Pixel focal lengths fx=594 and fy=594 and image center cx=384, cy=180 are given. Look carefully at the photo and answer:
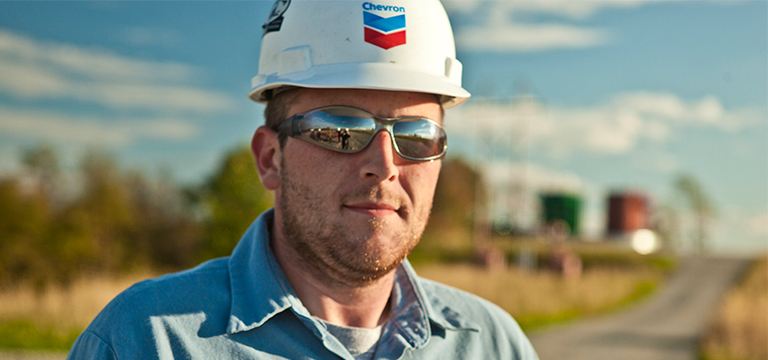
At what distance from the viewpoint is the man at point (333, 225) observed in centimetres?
211

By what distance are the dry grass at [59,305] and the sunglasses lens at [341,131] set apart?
12546 mm

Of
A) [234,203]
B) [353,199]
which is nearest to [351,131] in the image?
[353,199]

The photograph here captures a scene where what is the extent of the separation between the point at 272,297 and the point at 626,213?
42.5m

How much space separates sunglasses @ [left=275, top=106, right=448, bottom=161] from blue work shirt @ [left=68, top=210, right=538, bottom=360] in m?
0.49

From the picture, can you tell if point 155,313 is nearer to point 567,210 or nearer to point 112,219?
point 112,219

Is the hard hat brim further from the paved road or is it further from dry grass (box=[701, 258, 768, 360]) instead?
dry grass (box=[701, 258, 768, 360])

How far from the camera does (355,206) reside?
226 centimetres

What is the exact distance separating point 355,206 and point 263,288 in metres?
0.46

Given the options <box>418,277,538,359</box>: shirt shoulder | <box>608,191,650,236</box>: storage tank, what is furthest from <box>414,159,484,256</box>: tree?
<box>418,277,538,359</box>: shirt shoulder

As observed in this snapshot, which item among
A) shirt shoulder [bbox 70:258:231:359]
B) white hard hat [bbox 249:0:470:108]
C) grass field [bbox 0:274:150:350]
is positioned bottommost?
grass field [bbox 0:274:150:350]

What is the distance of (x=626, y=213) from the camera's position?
1615 inches

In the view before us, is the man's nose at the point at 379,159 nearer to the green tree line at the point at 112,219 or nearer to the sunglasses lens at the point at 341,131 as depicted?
the sunglasses lens at the point at 341,131

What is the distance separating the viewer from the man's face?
7.42ft

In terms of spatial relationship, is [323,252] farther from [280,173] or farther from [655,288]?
[655,288]
